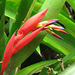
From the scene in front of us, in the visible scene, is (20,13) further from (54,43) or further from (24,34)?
(54,43)

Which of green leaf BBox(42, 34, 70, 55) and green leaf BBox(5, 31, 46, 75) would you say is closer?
green leaf BBox(5, 31, 46, 75)

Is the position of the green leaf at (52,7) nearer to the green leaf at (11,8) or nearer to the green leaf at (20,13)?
the green leaf at (20,13)

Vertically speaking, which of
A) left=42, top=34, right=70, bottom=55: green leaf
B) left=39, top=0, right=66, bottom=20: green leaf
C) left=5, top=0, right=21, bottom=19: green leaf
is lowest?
left=42, top=34, right=70, bottom=55: green leaf

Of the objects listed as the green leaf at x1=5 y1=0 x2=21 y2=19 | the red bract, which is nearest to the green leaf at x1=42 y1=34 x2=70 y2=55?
the green leaf at x1=5 y1=0 x2=21 y2=19

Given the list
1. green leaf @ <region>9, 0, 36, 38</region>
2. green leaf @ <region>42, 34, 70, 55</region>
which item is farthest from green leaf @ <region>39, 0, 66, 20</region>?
green leaf @ <region>42, 34, 70, 55</region>

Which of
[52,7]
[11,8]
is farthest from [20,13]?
[11,8]

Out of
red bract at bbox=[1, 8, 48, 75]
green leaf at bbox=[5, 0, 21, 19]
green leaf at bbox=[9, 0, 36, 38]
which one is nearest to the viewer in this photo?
red bract at bbox=[1, 8, 48, 75]

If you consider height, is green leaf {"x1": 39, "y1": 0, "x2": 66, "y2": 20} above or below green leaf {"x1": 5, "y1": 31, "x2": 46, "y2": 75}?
above

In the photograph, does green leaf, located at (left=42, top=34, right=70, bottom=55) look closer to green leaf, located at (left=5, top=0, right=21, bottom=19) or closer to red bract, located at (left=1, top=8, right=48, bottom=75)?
green leaf, located at (left=5, top=0, right=21, bottom=19)

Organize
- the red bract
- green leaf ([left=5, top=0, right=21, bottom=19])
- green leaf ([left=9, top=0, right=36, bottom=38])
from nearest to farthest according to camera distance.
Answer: the red bract, green leaf ([left=9, top=0, right=36, bottom=38]), green leaf ([left=5, top=0, right=21, bottom=19])

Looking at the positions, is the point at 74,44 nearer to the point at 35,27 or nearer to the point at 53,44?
the point at 53,44

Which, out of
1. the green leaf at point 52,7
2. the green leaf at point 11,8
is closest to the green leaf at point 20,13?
the green leaf at point 52,7
